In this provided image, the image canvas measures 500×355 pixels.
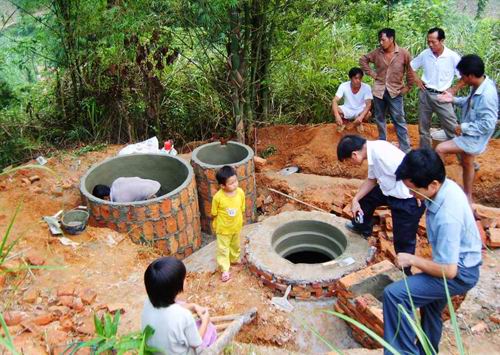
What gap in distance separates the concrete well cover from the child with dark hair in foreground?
1664 millimetres

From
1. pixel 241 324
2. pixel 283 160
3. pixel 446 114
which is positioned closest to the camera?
pixel 241 324

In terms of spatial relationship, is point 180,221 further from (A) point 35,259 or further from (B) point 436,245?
(B) point 436,245

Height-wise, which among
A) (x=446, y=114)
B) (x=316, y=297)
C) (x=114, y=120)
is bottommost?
(x=316, y=297)

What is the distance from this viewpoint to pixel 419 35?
26.7ft

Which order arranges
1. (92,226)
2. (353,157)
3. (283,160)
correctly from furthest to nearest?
1. (283,160)
2. (92,226)
3. (353,157)

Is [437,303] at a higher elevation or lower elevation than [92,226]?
higher

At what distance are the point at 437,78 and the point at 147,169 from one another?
365 centimetres

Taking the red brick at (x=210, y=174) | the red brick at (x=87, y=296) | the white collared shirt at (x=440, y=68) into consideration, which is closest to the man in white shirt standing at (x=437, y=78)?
the white collared shirt at (x=440, y=68)

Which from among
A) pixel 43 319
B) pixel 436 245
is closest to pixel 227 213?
pixel 43 319

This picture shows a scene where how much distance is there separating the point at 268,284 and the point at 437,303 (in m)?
1.63

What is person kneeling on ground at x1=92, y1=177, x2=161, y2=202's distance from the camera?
5051 millimetres

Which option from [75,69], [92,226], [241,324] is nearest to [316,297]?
[241,324]

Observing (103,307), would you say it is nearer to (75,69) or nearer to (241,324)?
(241,324)

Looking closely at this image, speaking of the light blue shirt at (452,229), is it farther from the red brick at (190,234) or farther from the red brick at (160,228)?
the red brick at (190,234)
